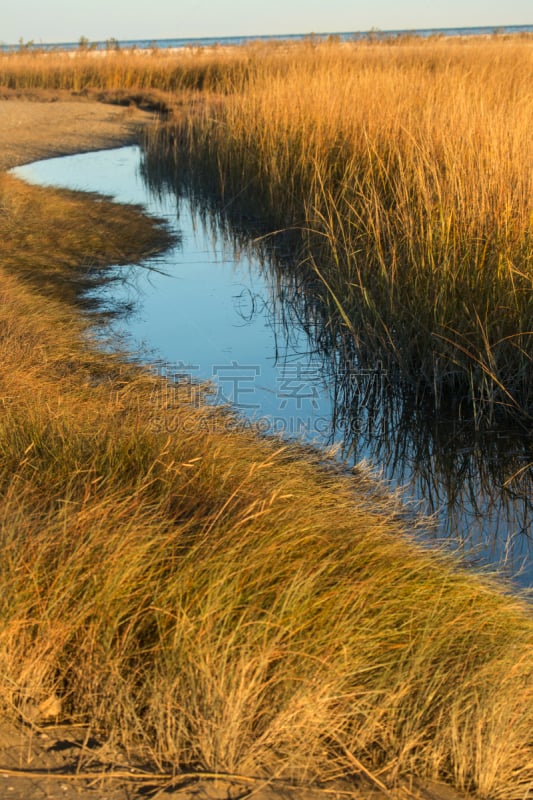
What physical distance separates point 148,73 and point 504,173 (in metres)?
17.3

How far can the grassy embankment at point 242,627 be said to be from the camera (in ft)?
5.58

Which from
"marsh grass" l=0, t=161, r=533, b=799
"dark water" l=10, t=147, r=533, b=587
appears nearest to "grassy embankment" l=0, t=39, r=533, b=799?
"marsh grass" l=0, t=161, r=533, b=799

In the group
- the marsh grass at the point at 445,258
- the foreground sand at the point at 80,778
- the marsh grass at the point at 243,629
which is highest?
the marsh grass at the point at 445,258

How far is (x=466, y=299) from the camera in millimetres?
3820

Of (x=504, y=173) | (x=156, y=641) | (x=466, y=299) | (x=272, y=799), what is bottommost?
(x=272, y=799)

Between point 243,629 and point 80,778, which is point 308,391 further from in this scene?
point 80,778

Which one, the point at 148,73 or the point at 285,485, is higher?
the point at 148,73

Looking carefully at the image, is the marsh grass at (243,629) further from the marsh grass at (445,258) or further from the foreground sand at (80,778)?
the marsh grass at (445,258)

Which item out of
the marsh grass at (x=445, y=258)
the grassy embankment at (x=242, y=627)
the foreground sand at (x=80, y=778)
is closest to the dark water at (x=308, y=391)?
the marsh grass at (x=445, y=258)

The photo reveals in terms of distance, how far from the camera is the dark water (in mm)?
3127

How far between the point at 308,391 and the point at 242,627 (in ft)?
8.27

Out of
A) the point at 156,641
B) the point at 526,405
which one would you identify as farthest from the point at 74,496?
the point at 526,405

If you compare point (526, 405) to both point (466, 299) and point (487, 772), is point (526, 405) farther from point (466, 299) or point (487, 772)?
point (487, 772)

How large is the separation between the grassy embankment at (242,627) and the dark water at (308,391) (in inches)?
24.0
